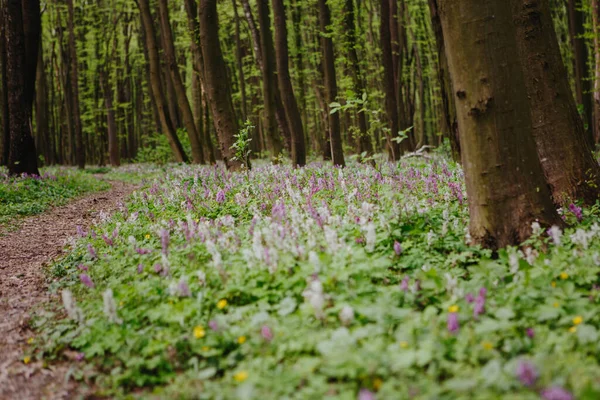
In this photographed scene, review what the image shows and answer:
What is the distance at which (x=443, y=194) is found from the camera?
6.30 meters

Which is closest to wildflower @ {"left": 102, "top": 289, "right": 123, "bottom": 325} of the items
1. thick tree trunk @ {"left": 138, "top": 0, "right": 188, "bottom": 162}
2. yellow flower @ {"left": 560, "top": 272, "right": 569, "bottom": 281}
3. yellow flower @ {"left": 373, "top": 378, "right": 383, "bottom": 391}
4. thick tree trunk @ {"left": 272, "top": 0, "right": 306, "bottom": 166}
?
yellow flower @ {"left": 373, "top": 378, "right": 383, "bottom": 391}

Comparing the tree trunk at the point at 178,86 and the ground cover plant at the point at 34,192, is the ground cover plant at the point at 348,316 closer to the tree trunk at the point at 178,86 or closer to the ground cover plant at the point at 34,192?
the ground cover plant at the point at 34,192

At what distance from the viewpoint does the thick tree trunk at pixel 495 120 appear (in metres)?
4.04

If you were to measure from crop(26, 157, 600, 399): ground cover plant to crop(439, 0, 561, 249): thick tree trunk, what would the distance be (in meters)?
0.28

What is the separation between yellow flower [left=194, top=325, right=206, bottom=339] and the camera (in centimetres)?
335

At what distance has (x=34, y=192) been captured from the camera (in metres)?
12.9

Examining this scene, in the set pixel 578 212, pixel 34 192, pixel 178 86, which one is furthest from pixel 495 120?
pixel 178 86

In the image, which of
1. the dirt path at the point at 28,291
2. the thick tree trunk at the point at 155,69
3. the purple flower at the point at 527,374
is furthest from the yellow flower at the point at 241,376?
the thick tree trunk at the point at 155,69

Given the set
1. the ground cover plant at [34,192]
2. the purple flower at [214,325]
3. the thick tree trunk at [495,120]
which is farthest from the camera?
the ground cover plant at [34,192]

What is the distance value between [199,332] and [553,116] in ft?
15.3

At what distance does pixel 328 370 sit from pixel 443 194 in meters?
4.16

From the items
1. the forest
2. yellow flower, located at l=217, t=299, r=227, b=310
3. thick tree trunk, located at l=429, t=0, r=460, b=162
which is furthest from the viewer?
thick tree trunk, located at l=429, t=0, r=460, b=162

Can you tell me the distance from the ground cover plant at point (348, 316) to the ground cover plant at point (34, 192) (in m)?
6.99

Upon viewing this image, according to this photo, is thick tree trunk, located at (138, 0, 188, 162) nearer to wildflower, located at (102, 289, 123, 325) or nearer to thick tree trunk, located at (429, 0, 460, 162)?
thick tree trunk, located at (429, 0, 460, 162)
